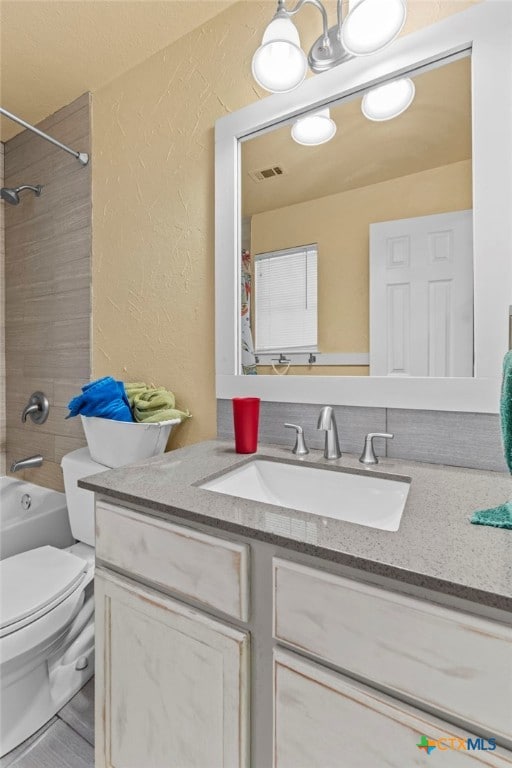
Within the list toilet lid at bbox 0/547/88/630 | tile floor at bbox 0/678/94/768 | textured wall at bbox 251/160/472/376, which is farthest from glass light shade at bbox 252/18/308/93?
tile floor at bbox 0/678/94/768

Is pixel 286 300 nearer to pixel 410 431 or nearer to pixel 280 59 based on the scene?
pixel 410 431

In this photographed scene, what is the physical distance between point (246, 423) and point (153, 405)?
44 cm

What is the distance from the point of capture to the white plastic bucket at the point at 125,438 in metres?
1.28

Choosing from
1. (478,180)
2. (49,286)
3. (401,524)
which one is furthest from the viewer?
(49,286)

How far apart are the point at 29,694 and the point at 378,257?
156 centimetres

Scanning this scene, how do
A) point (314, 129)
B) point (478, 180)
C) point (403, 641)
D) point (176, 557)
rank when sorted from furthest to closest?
point (314, 129) < point (478, 180) < point (176, 557) < point (403, 641)

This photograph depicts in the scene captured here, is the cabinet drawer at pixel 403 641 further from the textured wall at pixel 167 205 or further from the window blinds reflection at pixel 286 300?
the textured wall at pixel 167 205

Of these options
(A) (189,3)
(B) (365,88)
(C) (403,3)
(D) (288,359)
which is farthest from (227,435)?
(A) (189,3)

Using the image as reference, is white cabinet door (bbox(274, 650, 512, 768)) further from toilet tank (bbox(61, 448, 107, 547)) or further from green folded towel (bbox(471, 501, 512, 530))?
toilet tank (bbox(61, 448, 107, 547))

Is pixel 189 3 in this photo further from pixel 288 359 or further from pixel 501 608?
pixel 501 608

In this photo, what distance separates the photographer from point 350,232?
108 cm

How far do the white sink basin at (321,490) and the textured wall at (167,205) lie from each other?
0.40 meters

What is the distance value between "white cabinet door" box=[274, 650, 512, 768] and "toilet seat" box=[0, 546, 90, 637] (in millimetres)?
724

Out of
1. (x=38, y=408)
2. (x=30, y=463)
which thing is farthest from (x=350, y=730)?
(x=38, y=408)
